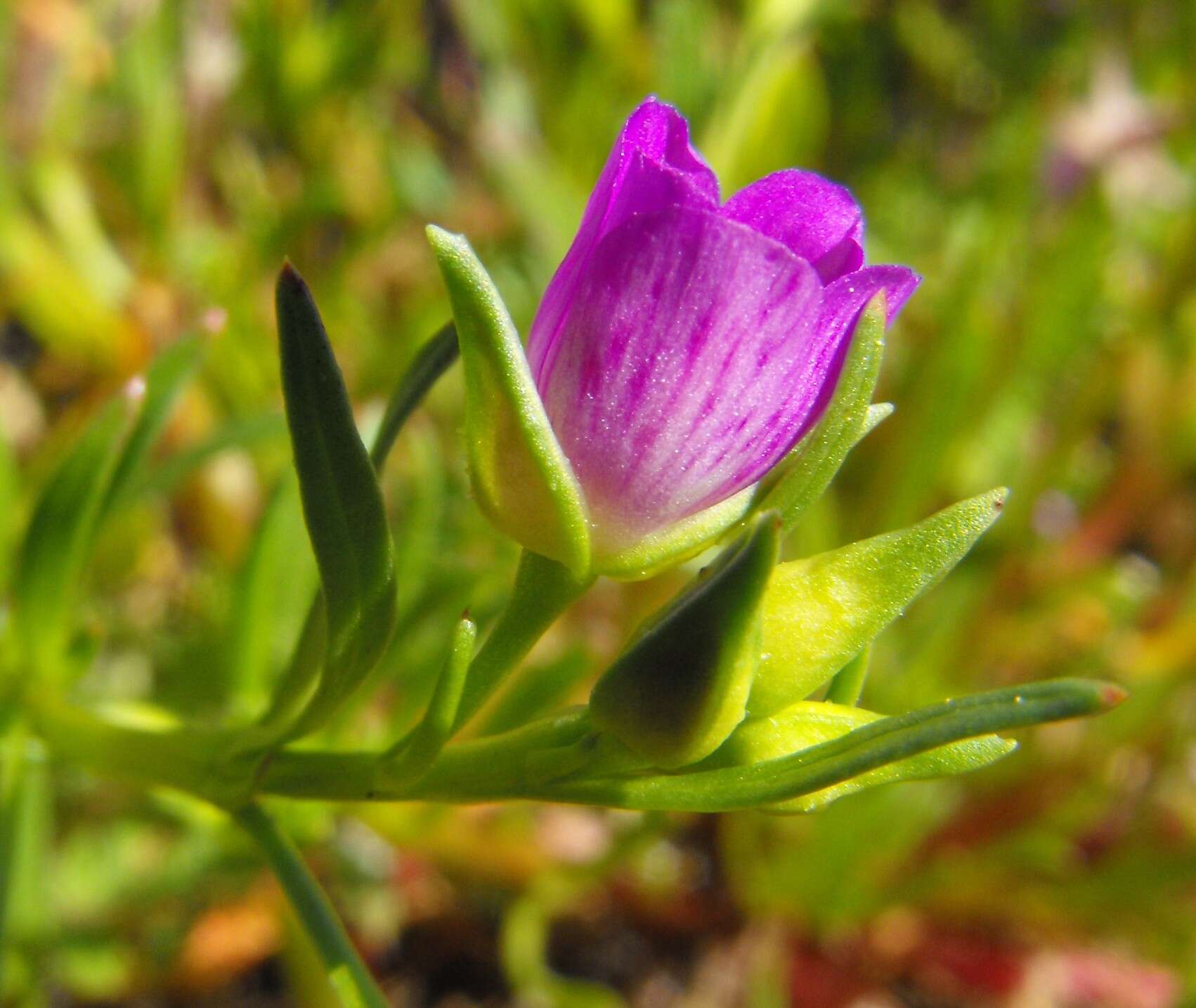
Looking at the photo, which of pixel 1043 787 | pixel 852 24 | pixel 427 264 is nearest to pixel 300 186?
pixel 427 264

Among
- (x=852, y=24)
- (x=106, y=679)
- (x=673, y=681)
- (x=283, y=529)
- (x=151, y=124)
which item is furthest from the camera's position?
(x=852, y=24)

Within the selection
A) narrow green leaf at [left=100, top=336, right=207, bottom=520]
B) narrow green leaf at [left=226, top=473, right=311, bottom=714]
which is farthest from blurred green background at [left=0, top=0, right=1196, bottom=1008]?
narrow green leaf at [left=100, top=336, right=207, bottom=520]

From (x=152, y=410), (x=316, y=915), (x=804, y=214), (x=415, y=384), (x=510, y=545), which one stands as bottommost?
(x=510, y=545)

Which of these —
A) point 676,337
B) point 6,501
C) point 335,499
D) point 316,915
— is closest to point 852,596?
point 676,337

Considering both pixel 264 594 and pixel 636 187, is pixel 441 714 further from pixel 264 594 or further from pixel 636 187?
pixel 264 594

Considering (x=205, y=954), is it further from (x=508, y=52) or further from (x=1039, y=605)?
(x=508, y=52)

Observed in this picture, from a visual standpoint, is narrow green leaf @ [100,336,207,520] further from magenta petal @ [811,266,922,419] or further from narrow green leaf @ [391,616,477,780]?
magenta petal @ [811,266,922,419]

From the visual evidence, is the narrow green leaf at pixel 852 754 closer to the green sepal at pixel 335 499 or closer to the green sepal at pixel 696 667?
the green sepal at pixel 696 667
